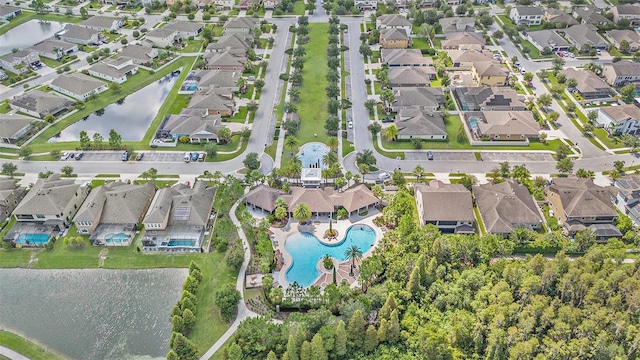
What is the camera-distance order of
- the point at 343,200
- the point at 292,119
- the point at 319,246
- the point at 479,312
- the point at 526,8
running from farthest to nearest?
the point at 526,8, the point at 292,119, the point at 343,200, the point at 319,246, the point at 479,312

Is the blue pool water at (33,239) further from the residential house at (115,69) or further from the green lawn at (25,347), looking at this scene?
the residential house at (115,69)

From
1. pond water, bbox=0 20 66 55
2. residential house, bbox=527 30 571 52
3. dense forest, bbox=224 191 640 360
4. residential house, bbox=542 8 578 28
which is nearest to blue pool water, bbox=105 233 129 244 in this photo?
dense forest, bbox=224 191 640 360

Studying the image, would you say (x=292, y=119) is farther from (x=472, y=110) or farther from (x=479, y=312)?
(x=479, y=312)

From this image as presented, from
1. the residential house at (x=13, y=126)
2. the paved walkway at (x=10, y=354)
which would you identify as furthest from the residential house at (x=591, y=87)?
the residential house at (x=13, y=126)

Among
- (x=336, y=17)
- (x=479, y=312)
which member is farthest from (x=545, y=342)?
(x=336, y=17)

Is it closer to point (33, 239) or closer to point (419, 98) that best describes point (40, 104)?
point (33, 239)

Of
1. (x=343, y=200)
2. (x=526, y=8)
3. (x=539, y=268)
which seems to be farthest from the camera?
(x=526, y=8)
